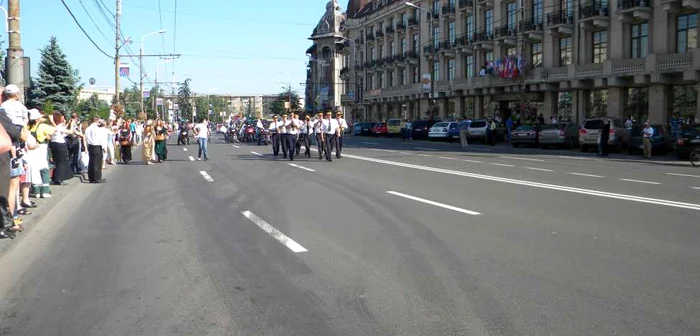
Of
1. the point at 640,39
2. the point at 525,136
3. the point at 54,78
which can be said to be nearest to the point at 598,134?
the point at 525,136

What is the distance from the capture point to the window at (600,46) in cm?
4289

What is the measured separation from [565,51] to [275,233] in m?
41.5

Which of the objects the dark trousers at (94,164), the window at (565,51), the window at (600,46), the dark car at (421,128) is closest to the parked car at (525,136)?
the window at (600,46)

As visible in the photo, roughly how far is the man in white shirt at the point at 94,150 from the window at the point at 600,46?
3413 cm

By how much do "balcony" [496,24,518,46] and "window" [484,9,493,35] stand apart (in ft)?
7.08

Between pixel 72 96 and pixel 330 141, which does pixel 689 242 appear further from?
pixel 72 96

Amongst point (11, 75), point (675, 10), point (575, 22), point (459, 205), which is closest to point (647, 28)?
point (675, 10)

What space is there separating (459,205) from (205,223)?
4335mm

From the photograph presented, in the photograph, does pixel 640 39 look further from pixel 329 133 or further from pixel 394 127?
pixel 329 133

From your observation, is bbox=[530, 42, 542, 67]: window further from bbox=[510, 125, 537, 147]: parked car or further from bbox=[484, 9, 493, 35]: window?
bbox=[510, 125, 537, 147]: parked car

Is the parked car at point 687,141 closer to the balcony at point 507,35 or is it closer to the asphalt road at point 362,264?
the asphalt road at point 362,264

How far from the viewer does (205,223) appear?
10.4 m

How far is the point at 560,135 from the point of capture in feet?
116

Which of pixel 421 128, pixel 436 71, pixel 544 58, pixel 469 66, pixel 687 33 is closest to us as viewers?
pixel 687 33
